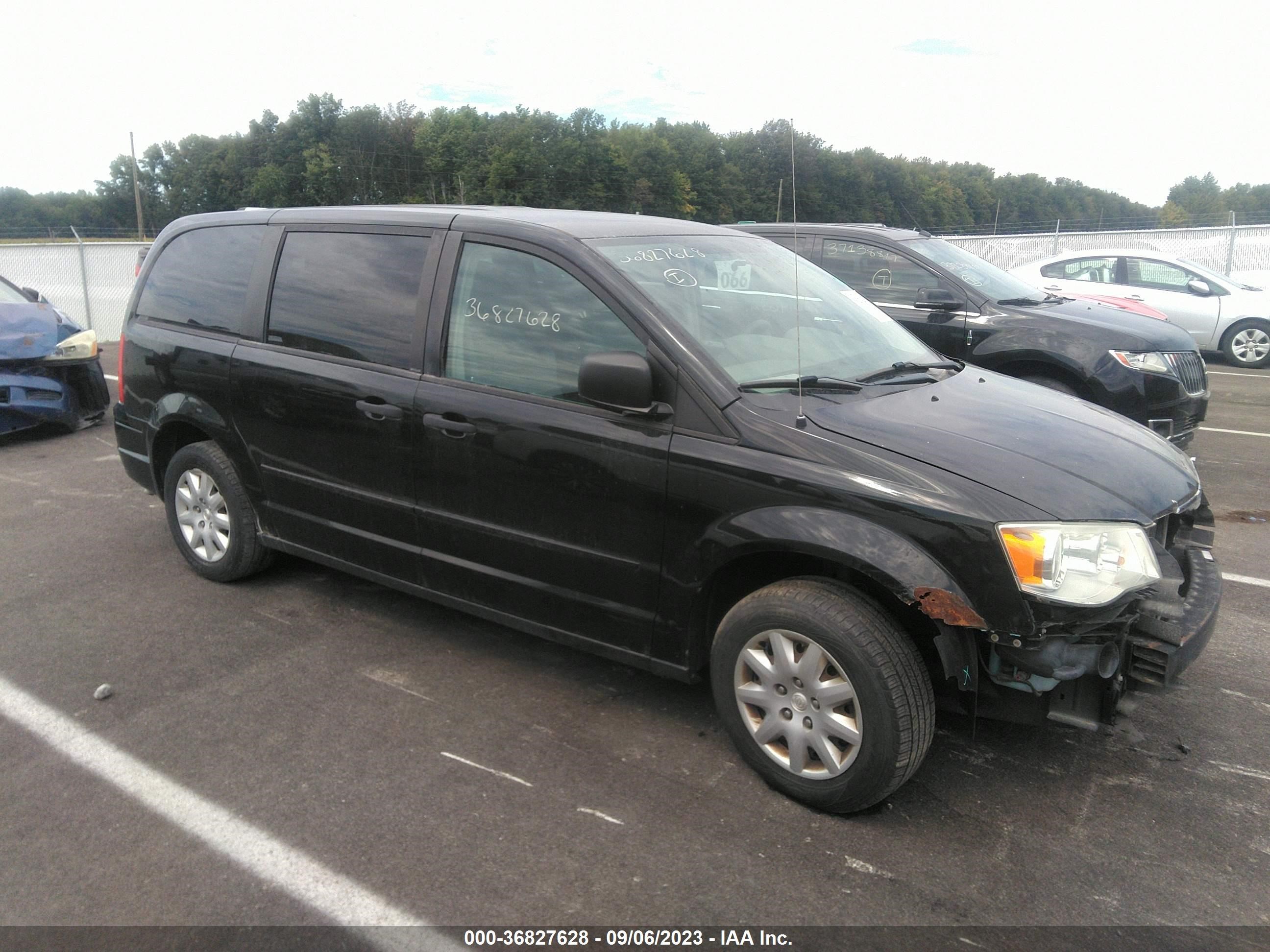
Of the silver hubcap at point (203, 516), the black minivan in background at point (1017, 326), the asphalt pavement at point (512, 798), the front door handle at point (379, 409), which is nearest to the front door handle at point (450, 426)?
the front door handle at point (379, 409)

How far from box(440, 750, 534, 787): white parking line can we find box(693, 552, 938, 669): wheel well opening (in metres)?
0.72

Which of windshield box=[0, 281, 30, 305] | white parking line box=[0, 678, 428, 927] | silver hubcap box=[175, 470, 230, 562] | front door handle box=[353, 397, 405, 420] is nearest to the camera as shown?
white parking line box=[0, 678, 428, 927]

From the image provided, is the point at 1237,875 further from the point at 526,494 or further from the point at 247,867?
the point at 247,867

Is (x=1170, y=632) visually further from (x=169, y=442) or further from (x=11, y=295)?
(x=11, y=295)

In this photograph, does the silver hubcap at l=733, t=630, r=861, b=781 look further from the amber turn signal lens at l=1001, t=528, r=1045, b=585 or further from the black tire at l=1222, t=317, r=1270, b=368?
the black tire at l=1222, t=317, r=1270, b=368

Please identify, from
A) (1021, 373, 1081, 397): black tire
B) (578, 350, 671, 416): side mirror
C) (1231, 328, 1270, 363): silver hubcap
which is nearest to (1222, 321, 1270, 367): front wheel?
(1231, 328, 1270, 363): silver hubcap

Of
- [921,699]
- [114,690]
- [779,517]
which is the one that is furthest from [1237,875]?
[114,690]

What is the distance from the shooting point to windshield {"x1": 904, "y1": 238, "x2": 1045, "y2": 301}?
288 inches

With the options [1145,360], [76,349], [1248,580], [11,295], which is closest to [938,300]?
[1145,360]

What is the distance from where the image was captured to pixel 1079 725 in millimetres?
Result: 2930

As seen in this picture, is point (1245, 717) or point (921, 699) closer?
point (921, 699)

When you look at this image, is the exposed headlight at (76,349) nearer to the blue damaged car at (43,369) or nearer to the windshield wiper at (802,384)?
the blue damaged car at (43,369)

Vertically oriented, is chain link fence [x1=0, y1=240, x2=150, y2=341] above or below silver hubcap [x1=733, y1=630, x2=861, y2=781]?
above

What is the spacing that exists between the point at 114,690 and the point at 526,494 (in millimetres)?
1849
